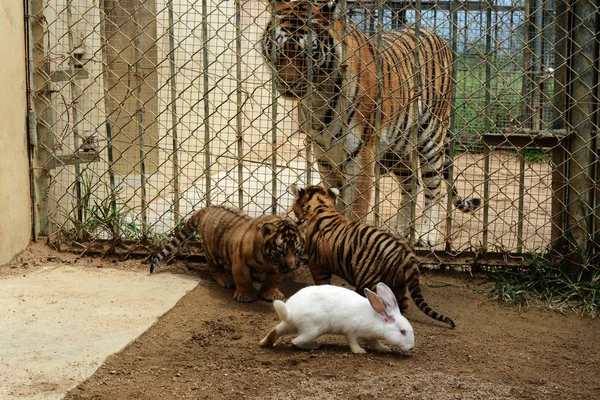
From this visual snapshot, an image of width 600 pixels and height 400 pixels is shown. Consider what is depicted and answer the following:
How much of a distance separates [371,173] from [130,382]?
2810mm

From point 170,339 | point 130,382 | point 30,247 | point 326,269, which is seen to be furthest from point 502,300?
point 30,247

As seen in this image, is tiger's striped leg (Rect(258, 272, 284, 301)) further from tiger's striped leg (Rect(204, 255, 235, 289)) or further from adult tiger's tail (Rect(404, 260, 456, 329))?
adult tiger's tail (Rect(404, 260, 456, 329))

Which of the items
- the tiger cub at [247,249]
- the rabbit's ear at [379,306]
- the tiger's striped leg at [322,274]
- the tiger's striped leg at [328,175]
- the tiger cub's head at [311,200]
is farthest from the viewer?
the tiger's striped leg at [328,175]

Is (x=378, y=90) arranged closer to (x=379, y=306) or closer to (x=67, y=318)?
(x=379, y=306)

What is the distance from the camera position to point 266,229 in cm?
455

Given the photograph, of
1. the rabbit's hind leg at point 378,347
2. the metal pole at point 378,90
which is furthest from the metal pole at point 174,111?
the rabbit's hind leg at point 378,347

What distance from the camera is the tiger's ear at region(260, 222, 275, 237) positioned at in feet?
14.9

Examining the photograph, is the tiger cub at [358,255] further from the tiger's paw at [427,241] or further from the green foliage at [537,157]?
the green foliage at [537,157]

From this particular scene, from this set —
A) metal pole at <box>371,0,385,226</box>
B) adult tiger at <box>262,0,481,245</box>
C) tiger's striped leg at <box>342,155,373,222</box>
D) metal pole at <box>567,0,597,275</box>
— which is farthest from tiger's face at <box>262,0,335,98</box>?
metal pole at <box>567,0,597,275</box>

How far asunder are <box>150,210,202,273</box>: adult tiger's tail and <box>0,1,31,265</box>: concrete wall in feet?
3.04

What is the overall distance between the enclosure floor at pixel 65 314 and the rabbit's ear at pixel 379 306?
117cm

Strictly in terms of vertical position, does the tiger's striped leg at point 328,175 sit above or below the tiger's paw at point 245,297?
above

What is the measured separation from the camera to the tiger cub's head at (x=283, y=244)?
14.8 feet

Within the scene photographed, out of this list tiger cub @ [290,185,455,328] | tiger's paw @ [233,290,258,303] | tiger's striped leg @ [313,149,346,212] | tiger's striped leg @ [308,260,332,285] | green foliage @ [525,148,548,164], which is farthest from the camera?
tiger's striped leg @ [313,149,346,212]
